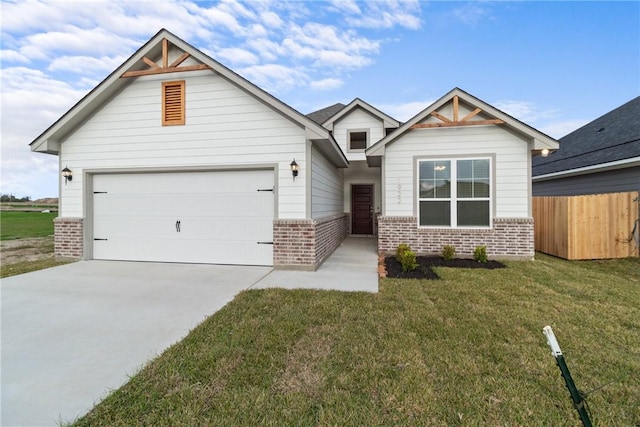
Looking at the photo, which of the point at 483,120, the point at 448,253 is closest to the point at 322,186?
the point at 448,253

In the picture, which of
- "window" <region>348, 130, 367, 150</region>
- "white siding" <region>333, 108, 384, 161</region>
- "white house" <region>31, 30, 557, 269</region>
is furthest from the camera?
"window" <region>348, 130, 367, 150</region>

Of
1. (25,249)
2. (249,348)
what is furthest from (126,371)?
(25,249)

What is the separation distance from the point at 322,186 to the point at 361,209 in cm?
577

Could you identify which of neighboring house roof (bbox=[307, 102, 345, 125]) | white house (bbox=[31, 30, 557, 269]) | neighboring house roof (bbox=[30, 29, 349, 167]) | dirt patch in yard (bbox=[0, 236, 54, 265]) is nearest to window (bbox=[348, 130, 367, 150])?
neighboring house roof (bbox=[307, 102, 345, 125])

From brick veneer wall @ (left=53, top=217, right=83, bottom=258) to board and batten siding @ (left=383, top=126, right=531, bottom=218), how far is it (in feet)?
26.8

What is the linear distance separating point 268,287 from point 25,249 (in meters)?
9.76

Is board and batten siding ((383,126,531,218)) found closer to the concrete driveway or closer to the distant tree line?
the concrete driveway

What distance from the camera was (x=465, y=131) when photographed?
7.66 metres

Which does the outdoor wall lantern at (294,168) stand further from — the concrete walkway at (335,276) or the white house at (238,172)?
the concrete walkway at (335,276)

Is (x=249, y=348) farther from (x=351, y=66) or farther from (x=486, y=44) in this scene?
(x=351, y=66)

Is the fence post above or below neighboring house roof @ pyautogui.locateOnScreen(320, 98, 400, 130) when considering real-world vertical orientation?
below

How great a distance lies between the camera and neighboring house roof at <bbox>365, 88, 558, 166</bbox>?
283 inches

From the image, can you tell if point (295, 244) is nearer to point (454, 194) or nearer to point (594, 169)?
point (454, 194)

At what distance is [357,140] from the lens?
13.0m
